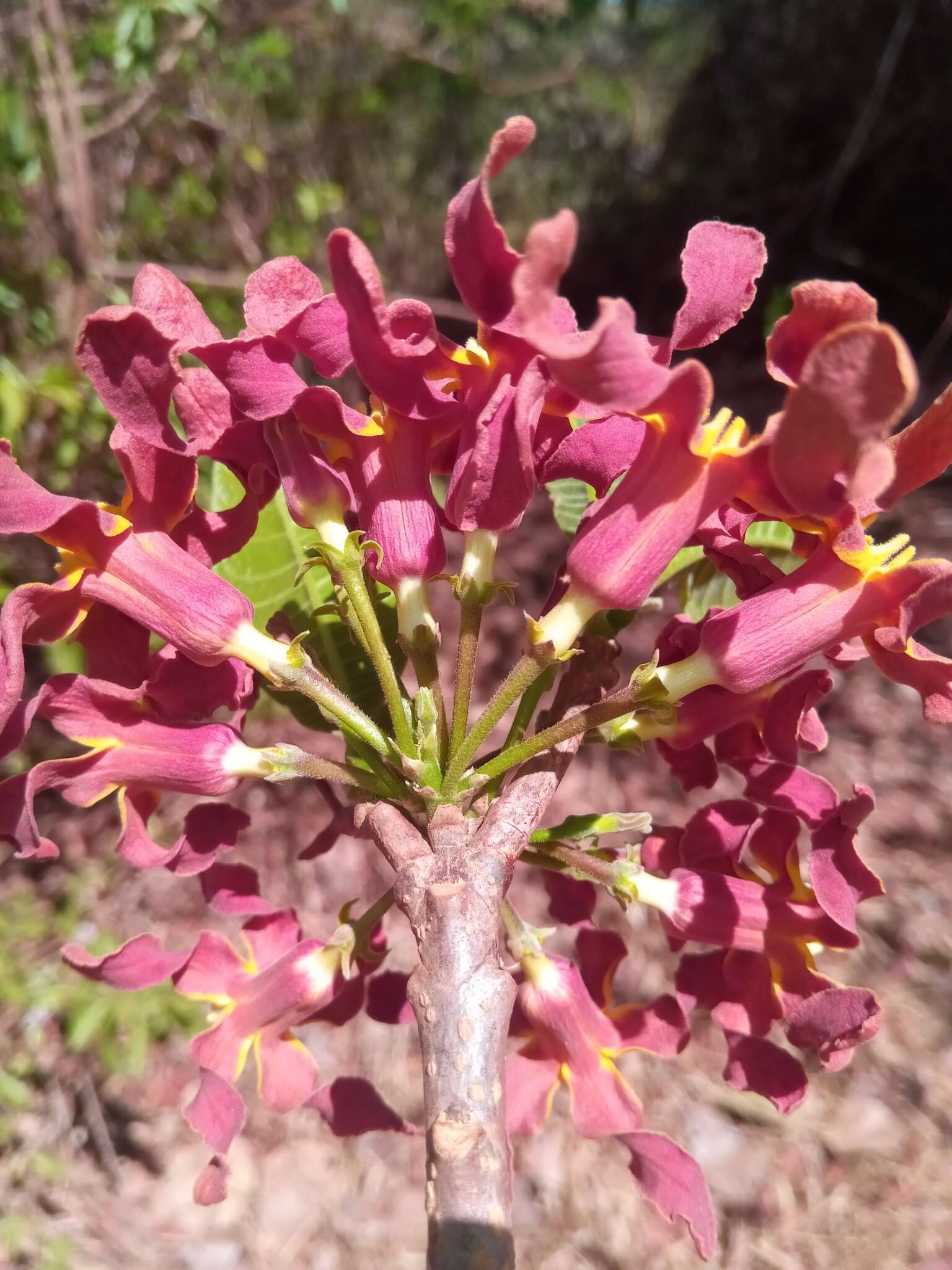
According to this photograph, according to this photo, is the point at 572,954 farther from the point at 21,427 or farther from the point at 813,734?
the point at 21,427

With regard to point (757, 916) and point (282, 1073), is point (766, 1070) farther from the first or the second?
point (282, 1073)

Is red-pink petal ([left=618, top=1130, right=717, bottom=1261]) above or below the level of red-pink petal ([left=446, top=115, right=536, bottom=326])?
below

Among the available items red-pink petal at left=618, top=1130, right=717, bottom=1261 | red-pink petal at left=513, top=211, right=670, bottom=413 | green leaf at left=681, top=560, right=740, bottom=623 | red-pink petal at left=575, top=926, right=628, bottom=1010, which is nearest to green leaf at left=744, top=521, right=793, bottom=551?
green leaf at left=681, top=560, right=740, bottom=623

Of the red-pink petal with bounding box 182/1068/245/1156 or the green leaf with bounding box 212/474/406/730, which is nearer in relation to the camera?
the red-pink petal with bounding box 182/1068/245/1156

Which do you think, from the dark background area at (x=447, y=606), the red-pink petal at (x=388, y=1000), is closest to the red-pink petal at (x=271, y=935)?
the red-pink petal at (x=388, y=1000)

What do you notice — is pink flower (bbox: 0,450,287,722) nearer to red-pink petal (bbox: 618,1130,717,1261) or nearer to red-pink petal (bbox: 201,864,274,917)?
red-pink petal (bbox: 201,864,274,917)

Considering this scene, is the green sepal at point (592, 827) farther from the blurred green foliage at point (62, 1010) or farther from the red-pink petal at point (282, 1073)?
the blurred green foliage at point (62, 1010)

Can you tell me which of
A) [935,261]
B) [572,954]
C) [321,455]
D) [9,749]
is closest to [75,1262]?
[572,954]
